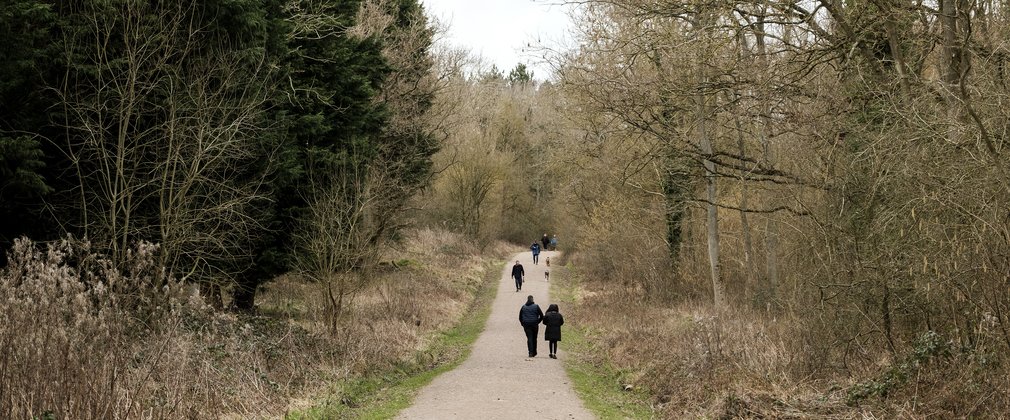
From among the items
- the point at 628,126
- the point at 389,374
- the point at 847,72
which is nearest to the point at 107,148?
the point at 389,374

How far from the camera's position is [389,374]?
13.8 m

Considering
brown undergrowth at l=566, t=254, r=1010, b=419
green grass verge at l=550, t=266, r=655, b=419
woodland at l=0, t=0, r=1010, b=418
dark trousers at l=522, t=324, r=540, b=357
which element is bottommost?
green grass verge at l=550, t=266, r=655, b=419

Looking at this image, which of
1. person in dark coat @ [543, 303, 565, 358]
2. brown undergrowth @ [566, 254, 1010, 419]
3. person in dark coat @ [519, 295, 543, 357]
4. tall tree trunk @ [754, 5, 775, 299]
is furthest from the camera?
person in dark coat @ [543, 303, 565, 358]

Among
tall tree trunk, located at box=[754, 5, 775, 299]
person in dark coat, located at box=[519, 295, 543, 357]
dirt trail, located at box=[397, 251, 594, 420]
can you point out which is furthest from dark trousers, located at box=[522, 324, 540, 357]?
tall tree trunk, located at box=[754, 5, 775, 299]

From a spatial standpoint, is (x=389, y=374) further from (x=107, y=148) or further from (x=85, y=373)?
(x=85, y=373)

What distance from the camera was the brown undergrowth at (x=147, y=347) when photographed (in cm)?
600

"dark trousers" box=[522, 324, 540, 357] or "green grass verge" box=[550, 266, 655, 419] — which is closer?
"green grass verge" box=[550, 266, 655, 419]

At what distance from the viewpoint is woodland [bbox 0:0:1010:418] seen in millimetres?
6781

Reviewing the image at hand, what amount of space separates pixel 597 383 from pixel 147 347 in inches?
305

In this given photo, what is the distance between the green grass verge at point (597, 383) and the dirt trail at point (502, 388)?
223mm

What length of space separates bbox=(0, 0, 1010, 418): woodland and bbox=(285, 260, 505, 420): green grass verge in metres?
0.32

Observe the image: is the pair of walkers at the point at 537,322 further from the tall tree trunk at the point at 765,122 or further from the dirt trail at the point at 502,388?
the tall tree trunk at the point at 765,122

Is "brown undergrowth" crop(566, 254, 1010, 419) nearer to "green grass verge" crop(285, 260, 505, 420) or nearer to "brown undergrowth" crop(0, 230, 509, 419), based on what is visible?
"green grass verge" crop(285, 260, 505, 420)

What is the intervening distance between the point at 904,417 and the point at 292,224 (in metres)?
13.3
